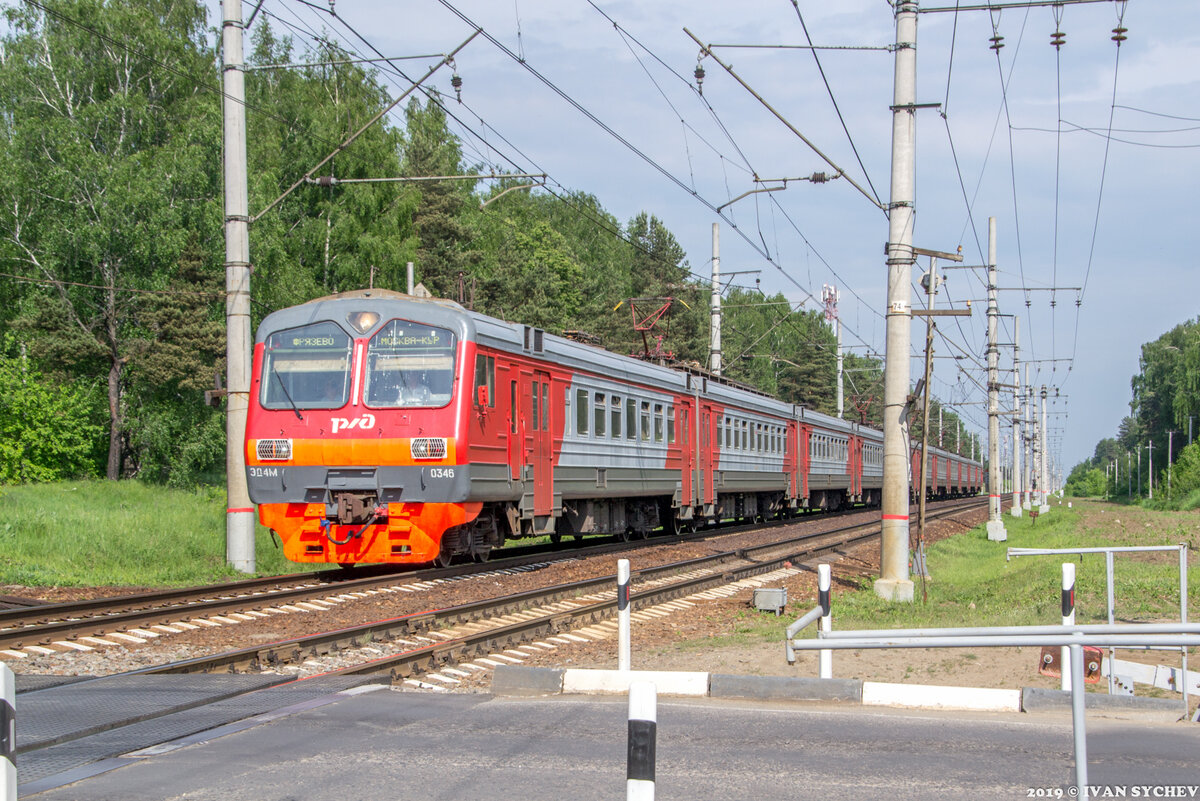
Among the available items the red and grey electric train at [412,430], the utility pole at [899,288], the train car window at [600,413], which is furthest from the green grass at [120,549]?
the utility pole at [899,288]

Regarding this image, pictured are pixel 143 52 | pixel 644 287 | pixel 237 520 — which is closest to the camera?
pixel 237 520

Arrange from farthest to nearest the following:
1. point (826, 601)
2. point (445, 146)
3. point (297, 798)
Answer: point (445, 146) → point (826, 601) → point (297, 798)

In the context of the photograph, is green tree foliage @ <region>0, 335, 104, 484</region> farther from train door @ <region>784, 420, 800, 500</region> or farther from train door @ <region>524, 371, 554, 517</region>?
train door @ <region>524, 371, 554, 517</region>

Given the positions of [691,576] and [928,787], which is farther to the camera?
[691,576]

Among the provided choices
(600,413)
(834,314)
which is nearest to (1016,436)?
(834,314)

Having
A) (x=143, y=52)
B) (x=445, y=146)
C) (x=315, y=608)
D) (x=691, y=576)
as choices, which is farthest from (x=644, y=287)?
(x=315, y=608)

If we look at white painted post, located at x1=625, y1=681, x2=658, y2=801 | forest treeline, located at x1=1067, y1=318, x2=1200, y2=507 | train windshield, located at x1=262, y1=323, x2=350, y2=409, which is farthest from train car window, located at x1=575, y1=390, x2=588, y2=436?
forest treeline, located at x1=1067, y1=318, x2=1200, y2=507

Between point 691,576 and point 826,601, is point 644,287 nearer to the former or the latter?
point 691,576

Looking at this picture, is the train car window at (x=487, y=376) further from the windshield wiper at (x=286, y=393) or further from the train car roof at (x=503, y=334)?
the windshield wiper at (x=286, y=393)

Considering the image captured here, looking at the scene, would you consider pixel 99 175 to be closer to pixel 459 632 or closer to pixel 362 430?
pixel 362 430

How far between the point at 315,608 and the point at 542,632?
274cm

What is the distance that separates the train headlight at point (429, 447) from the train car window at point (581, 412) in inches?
187

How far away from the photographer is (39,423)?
3728 centimetres

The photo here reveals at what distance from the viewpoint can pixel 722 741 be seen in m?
6.23
